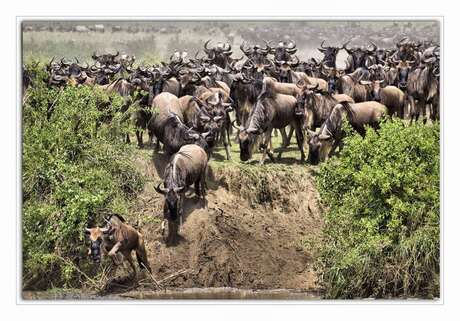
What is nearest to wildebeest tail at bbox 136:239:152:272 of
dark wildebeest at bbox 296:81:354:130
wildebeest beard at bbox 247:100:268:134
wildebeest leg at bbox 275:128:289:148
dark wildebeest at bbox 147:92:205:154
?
dark wildebeest at bbox 147:92:205:154

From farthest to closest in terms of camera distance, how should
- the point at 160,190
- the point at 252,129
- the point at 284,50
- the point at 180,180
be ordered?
the point at 284,50 → the point at 252,129 → the point at 180,180 → the point at 160,190

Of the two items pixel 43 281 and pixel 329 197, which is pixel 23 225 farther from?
pixel 329 197

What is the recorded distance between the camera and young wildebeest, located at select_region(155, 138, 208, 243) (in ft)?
85.1

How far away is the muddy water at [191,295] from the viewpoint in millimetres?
24812

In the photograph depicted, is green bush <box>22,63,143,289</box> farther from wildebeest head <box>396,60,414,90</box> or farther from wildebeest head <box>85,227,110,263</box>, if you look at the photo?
wildebeest head <box>396,60,414,90</box>

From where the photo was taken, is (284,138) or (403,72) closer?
(284,138)

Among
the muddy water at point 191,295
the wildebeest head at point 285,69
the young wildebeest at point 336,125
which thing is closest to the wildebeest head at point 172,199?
the muddy water at point 191,295

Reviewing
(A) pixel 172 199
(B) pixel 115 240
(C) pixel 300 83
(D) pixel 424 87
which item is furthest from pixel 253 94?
(B) pixel 115 240

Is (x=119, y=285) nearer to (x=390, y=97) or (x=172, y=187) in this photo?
(x=172, y=187)

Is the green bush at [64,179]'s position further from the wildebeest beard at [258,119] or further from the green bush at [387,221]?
the green bush at [387,221]

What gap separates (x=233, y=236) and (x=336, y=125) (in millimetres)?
3649

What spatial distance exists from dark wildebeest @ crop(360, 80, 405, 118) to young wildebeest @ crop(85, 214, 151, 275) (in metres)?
7.64

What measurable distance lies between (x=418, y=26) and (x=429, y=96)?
3.10 metres

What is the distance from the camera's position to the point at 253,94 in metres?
30.5
